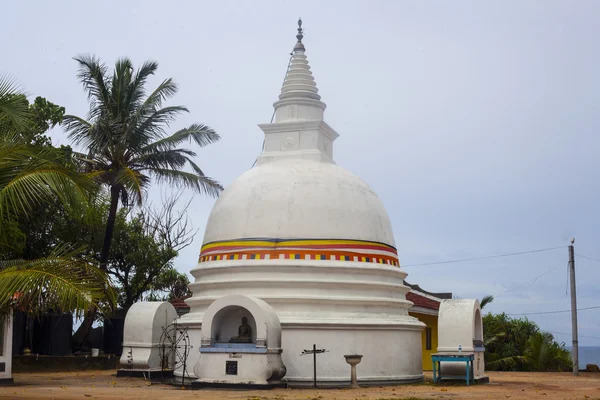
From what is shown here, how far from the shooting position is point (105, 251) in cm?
3064

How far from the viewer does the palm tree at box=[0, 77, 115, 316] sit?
1348 centimetres

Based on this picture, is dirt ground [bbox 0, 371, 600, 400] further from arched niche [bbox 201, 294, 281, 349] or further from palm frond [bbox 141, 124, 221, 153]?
palm frond [bbox 141, 124, 221, 153]

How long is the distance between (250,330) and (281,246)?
106 inches

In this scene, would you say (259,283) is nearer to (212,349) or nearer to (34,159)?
(212,349)

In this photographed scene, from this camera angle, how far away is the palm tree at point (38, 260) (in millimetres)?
13484

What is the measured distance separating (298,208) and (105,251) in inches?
424

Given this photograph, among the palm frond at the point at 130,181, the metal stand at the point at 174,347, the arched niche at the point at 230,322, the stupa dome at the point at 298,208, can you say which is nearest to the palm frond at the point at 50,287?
the arched niche at the point at 230,322

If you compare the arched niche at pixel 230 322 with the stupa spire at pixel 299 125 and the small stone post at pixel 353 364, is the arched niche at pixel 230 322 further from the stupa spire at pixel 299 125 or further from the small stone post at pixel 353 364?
the stupa spire at pixel 299 125

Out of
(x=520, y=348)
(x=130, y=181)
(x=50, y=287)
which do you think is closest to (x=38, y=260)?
(x=50, y=287)

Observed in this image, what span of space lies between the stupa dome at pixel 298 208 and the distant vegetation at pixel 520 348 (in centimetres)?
1236

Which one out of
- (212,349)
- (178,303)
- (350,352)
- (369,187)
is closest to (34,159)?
(212,349)

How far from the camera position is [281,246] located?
22844 mm

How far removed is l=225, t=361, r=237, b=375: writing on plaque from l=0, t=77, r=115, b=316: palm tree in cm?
630

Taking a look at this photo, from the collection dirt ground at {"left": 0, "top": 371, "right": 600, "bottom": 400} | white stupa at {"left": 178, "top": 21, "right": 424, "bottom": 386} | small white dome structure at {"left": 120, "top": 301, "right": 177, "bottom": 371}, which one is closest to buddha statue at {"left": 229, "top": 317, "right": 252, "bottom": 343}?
white stupa at {"left": 178, "top": 21, "right": 424, "bottom": 386}
